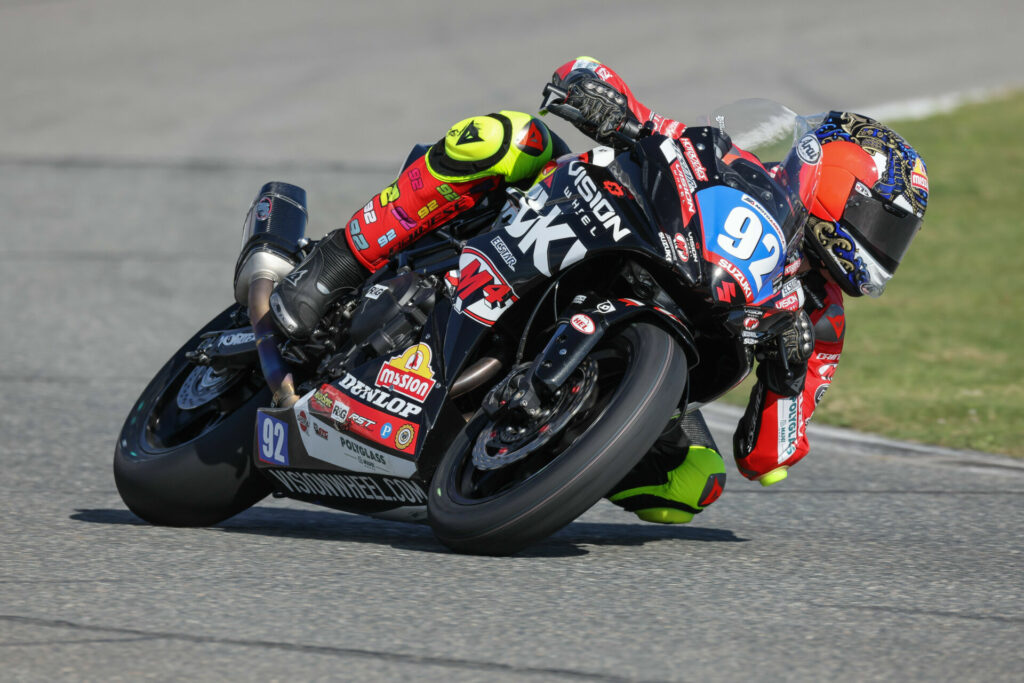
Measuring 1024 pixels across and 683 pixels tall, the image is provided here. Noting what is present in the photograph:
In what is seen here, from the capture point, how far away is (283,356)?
4.78 metres

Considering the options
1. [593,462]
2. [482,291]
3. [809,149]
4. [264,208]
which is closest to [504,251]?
[482,291]

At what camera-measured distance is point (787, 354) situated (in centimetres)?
418

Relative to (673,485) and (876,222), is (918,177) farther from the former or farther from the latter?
(673,485)

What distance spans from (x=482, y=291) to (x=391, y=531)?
40.9 inches

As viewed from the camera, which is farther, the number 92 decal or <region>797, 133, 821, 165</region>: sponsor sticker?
the number 92 decal

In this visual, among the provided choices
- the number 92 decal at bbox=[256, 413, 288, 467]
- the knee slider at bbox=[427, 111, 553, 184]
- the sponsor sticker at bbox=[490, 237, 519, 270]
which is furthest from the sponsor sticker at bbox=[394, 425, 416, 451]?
the knee slider at bbox=[427, 111, 553, 184]

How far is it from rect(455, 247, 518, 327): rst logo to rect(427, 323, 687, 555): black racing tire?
40 cm

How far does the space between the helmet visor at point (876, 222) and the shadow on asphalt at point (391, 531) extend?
3.41ft

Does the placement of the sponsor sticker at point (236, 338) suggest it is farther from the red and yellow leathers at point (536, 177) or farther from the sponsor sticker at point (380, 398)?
the sponsor sticker at point (380, 398)

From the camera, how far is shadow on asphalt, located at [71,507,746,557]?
14.9 ft

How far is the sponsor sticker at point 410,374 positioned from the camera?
4.30 metres

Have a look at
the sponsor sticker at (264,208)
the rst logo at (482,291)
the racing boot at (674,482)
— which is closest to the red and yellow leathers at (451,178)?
the rst logo at (482,291)

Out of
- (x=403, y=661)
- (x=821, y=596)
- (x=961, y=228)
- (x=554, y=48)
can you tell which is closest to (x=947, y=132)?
(x=961, y=228)

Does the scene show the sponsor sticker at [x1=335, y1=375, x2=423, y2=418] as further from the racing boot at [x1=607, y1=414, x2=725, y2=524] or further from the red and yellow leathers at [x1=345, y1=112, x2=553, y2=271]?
the racing boot at [x1=607, y1=414, x2=725, y2=524]
